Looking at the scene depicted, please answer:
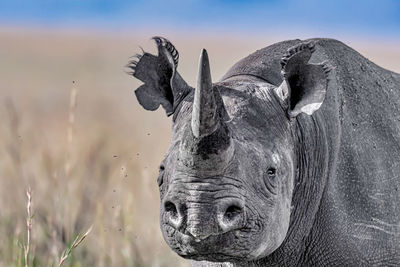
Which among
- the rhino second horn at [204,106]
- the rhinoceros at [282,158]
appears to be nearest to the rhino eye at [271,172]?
the rhinoceros at [282,158]

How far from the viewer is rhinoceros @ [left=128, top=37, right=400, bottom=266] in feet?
18.3

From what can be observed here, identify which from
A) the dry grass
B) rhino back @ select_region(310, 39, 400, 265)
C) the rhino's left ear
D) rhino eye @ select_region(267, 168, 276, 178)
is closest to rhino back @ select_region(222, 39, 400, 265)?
rhino back @ select_region(310, 39, 400, 265)

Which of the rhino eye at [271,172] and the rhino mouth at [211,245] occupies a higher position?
the rhino eye at [271,172]

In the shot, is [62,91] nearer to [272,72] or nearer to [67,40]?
[272,72]

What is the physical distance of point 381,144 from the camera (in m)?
7.00

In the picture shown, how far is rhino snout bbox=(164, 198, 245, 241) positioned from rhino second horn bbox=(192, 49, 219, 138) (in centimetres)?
33

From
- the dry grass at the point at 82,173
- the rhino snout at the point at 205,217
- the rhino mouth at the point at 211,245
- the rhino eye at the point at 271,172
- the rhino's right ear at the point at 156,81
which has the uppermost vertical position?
the rhino's right ear at the point at 156,81

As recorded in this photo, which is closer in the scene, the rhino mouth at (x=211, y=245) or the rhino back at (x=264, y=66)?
the rhino mouth at (x=211, y=245)

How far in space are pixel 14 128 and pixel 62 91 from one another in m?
24.2

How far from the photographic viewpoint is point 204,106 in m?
5.53

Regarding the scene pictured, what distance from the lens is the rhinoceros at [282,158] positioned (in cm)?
557

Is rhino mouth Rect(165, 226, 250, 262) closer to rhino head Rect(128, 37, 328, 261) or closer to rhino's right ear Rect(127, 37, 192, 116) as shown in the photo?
rhino head Rect(128, 37, 328, 261)

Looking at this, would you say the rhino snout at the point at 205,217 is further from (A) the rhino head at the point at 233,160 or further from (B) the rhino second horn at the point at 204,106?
(B) the rhino second horn at the point at 204,106

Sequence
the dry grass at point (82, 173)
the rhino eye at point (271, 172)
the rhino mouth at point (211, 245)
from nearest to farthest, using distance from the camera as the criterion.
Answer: the rhino mouth at point (211, 245) → the rhino eye at point (271, 172) → the dry grass at point (82, 173)
